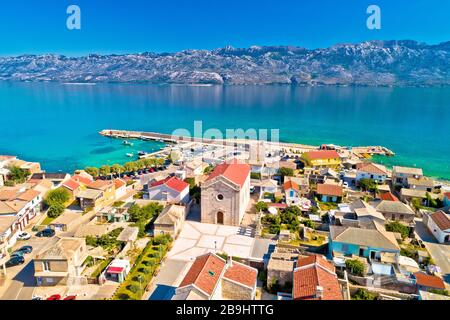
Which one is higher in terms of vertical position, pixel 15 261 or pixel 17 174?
pixel 17 174

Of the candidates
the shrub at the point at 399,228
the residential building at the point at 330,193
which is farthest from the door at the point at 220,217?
the shrub at the point at 399,228

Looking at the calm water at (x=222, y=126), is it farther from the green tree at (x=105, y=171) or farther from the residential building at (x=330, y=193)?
the residential building at (x=330, y=193)

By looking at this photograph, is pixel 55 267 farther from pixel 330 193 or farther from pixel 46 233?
pixel 330 193

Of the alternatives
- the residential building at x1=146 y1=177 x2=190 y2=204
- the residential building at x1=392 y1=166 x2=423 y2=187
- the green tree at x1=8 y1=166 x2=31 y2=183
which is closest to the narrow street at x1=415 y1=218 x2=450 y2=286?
the residential building at x1=392 y1=166 x2=423 y2=187

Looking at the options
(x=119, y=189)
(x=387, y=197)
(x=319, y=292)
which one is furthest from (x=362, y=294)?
(x=119, y=189)

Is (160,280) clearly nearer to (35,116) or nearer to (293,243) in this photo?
(293,243)
